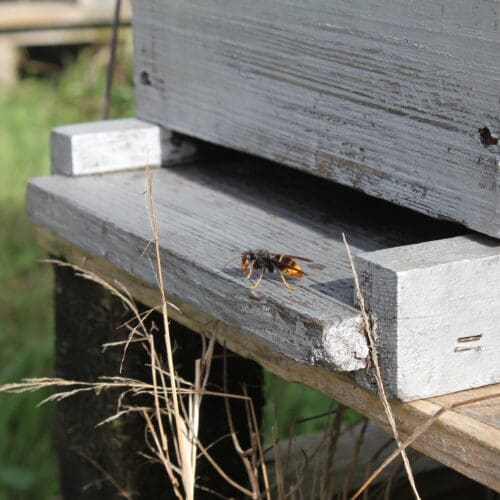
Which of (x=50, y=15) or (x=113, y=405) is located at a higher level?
(x=50, y=15)

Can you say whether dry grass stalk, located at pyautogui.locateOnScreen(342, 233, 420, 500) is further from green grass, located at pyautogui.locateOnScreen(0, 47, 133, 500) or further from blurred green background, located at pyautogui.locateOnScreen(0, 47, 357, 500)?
green grass, located at pyautogui.locateOnScreen(0, 47, 133, 500)

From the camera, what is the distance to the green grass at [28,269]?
123 inches

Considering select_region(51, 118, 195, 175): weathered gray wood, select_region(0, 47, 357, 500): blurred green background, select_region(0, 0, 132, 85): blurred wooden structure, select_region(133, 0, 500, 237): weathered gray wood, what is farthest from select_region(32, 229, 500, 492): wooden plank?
select_region(0, 0, 132, 85): blurred wooden structure

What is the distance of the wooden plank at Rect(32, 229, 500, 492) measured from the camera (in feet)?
4.28

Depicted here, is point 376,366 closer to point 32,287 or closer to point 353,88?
point 353,88

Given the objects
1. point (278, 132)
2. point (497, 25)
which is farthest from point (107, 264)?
point (497, 25)

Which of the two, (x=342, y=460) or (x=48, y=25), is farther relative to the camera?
(x=48, y=25)

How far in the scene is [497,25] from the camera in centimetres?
139

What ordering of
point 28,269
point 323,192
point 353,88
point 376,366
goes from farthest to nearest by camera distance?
point 28,269 → point 323,192 → point 353,88 → point 376,366

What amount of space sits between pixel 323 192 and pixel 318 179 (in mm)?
112

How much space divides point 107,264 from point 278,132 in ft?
1.43

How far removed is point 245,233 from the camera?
1.80 metres

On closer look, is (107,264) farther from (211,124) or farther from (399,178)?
(399,178)

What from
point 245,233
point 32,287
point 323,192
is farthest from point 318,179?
point 32,287
